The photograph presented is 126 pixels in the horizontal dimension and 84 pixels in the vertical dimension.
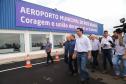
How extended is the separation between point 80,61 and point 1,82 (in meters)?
3.26

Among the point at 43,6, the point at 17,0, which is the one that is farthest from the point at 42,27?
the point at 17,0

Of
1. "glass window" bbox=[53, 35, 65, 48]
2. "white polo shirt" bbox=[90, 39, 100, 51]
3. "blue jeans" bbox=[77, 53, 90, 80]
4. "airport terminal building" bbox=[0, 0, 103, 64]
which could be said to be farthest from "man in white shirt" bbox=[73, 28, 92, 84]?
"glass window" bbox=[53, 35, 65, 48]

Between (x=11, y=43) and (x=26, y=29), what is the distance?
6.96ft

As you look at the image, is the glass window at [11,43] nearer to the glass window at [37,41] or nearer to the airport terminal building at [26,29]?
the airport terminal building at [26,29]

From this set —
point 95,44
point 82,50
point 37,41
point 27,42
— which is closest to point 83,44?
point 82,50

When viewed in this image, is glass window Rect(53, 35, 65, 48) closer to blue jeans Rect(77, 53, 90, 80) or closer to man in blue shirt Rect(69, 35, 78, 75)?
man in blue shirt Rect(69, 35, 78, 75)

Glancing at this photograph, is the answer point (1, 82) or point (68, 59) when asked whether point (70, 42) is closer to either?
point (68, 59)

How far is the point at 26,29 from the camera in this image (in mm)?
23234

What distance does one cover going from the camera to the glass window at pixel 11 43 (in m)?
20.6

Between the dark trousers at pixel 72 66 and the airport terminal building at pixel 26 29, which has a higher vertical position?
the airport terminal building at pixel 26 29

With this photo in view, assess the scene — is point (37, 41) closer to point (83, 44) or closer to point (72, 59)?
point (72, 59)

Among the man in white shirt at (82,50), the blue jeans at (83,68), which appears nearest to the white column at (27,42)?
the man in white shirt at (82,50)

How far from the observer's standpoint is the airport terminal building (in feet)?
68.0

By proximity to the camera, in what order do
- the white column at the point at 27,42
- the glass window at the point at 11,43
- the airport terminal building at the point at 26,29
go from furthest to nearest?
the white column at the point at 27,42 < the airport terminal building at the point at 26,29 < the glass window at the point at 11,43
